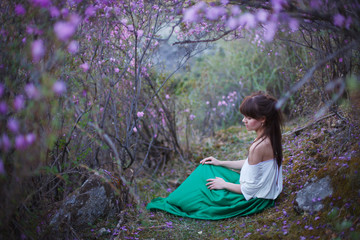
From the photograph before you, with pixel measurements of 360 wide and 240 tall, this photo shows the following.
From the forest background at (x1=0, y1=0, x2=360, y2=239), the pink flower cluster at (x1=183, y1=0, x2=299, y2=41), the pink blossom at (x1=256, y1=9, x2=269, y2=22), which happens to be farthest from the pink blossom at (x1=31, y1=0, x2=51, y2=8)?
the pink blossom at (x1=256, y1=9, x2=269, y2=22)

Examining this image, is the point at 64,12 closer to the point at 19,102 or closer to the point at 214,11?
the point at 19,102

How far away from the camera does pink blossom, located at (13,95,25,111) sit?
1450 millimetres

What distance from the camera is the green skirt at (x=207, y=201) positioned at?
97.4 inches

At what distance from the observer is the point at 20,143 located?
1450mm

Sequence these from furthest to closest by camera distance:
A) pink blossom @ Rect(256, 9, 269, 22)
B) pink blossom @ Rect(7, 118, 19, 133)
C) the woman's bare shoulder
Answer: the woman's bare shoulder, pink blossom @ Rect(256, 9, 269, 22), pink blossom @ Rect(7, 118, 19, 133)

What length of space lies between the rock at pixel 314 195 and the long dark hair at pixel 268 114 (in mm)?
403

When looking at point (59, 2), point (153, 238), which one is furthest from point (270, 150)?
point (59, 2)

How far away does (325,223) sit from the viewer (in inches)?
71.6

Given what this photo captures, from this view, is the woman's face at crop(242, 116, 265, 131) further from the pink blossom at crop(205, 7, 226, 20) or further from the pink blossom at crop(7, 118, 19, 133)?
the pink blossom at crop(7, 118, 19, 133)

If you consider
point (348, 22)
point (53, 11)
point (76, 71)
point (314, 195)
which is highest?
point (53, 11)

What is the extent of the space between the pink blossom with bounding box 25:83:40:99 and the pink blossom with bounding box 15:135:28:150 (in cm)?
20

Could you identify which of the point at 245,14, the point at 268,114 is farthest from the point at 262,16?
the point at 268,114

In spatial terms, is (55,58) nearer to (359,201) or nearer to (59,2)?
(59,2)

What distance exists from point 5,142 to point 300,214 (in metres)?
1.82
